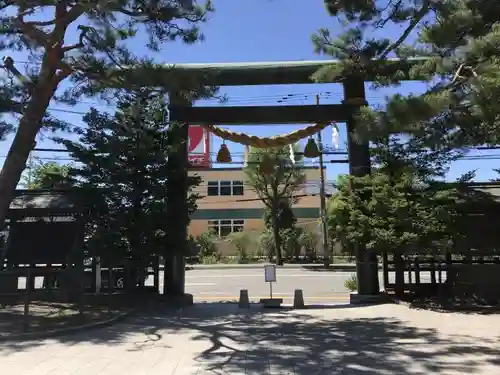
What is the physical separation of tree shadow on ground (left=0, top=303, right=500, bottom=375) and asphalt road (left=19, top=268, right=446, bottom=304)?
19.9 ft

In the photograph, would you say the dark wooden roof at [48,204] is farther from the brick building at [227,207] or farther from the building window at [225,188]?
the building window at [225,188]

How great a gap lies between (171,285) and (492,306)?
27.8 ft

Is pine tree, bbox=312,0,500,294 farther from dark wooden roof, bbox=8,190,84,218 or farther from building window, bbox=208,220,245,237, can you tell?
building window, bbox=208,220,245,237

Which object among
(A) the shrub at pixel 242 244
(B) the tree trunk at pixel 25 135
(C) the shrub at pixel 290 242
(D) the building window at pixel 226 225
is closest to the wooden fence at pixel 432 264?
(B) the tree trunk at pixel 25 135

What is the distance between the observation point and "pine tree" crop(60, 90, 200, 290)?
14.1 meters

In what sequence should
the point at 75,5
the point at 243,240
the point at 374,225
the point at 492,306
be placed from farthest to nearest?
the point at 243,240, the point at 374,225, the point at 492,306, the point at 75,5

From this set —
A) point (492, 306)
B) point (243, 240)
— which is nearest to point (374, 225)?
point (492, 306)

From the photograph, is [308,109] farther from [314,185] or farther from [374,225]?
[314,185]

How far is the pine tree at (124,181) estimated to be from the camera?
14.1 m

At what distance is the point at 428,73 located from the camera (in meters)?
9.04

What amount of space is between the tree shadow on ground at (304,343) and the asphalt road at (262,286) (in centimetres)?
607

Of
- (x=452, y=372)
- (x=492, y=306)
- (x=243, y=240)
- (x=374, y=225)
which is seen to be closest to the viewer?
(x=452, y=372)

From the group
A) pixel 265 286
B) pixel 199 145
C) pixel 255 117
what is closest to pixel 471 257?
pixel 255 117

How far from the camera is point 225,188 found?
159ft
